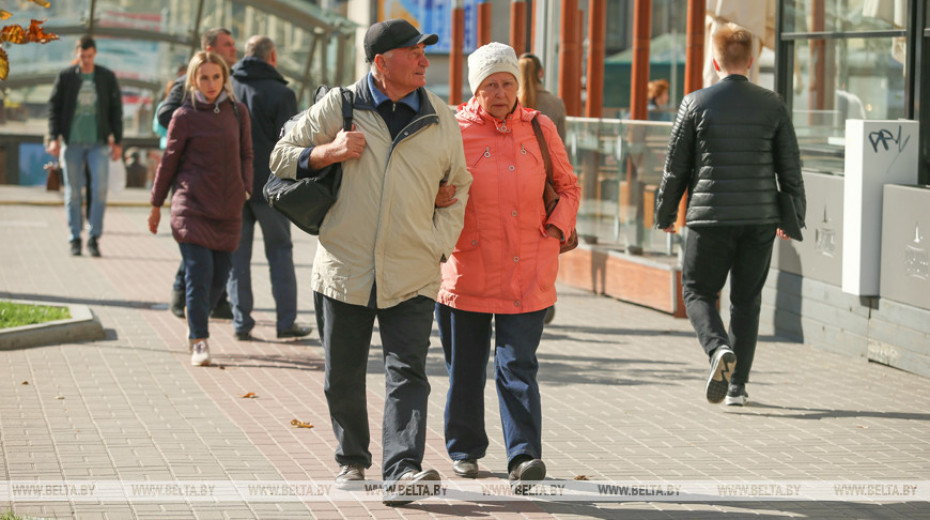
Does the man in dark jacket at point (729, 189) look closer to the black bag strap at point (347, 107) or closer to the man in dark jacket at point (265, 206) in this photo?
the black bag strap at point (347, 107)

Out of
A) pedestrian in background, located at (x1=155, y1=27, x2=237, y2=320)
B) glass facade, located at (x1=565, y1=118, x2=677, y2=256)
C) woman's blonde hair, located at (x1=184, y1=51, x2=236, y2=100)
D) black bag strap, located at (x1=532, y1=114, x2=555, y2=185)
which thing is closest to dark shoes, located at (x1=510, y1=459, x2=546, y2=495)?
black bag strap, located at (x1=532, y1=114, x2=555, y2=185)

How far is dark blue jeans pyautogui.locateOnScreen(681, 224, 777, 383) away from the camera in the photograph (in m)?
7.59

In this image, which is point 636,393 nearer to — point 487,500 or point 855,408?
point 855,408

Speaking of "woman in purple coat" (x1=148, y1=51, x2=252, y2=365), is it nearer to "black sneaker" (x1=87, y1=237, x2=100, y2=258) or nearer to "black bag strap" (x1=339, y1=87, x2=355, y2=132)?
"black bag strap" (x1=339, y1=87, x2=355, y2=132)

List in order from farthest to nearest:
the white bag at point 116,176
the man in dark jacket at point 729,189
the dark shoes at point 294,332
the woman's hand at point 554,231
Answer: the white bag at point 116,176 < the dark shoes at point 294,332 < the man in dark jacket at point 729,189 < the woman's hand at point 554,231

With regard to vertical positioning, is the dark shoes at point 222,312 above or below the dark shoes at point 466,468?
above

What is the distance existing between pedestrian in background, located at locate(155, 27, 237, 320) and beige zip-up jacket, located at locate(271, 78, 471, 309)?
360cm

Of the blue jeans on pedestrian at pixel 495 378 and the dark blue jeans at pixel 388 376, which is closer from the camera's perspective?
the dark blue jeans at pixel 388 376

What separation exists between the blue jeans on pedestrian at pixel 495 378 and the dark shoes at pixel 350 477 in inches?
19.2

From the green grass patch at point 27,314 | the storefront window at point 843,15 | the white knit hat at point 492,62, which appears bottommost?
the green grass patch at point 27,314

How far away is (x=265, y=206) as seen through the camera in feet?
31.7

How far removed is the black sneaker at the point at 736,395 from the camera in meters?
7.78

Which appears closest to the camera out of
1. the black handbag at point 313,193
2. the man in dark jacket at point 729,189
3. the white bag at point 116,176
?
the black handbag at point 313,193

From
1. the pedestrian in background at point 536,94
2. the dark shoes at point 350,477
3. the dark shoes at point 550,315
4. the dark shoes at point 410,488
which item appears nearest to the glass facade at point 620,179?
the dark shoes at point 550,315
